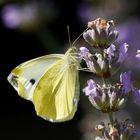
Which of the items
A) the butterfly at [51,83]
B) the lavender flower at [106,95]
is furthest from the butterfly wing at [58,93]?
the lavender flower at [106,95]

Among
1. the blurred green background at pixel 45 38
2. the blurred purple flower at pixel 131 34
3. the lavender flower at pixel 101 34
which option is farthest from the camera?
the blurred green background at pixel 45 38

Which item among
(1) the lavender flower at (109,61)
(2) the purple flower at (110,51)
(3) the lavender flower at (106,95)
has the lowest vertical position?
(3) the lavender flower at (106,95)

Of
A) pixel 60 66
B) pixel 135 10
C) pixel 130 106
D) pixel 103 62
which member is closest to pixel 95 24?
pixel 103 62

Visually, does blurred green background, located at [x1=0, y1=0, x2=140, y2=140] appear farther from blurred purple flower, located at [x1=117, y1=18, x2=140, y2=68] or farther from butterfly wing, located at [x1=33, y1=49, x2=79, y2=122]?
butterfly wing, located at [x1=33, y1=49, x2=79, y2=122]

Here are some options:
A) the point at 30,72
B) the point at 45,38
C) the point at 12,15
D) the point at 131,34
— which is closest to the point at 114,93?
→ the point at 30,72

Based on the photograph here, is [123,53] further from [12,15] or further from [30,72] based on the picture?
[12,15]

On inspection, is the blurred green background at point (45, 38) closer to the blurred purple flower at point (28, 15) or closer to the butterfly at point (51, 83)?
the blurred purple flower at point (28, 15)

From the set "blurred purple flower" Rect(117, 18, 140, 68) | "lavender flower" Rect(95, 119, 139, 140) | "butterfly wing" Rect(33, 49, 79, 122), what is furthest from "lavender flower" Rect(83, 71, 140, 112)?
"blurred purple flower" Rect(117, 18, 140, 68)
